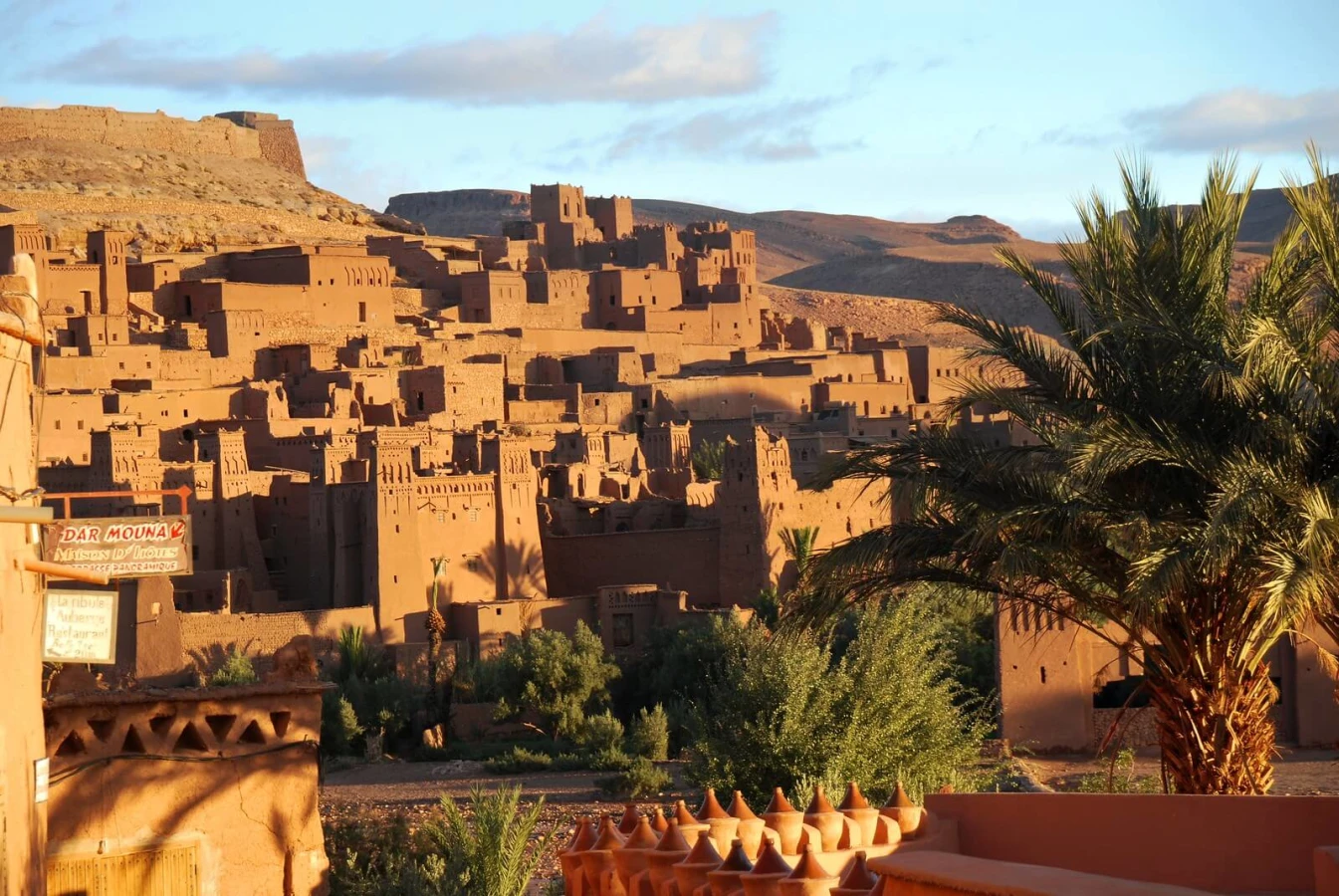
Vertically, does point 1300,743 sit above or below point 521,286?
below

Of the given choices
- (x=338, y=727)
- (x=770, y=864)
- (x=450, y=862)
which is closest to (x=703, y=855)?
(x=770, y=864)

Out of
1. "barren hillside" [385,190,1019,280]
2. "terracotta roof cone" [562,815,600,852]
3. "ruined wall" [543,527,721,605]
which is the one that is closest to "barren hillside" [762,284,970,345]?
"barren hillside" [385,190,1019,280]

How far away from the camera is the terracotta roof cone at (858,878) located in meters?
8.11

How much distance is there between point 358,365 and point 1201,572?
114 feet

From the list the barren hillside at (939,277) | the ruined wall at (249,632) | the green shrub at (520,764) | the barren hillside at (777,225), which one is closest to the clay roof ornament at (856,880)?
the green shrub at (520,764)

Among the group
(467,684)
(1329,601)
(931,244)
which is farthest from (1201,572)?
(931,244)

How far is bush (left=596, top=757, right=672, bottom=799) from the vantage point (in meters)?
23.1

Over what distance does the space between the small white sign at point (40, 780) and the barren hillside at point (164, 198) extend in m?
46.3

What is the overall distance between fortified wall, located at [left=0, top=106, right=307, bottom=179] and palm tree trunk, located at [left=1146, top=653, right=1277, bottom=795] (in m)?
60.3

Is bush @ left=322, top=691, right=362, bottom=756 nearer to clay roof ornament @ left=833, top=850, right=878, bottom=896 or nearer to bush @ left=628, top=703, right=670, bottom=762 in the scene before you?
bush @ left=628, top=703, right=670, bottom=762

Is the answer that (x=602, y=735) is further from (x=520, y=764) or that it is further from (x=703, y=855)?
(x=703, y=855)

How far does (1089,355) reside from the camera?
11.2m

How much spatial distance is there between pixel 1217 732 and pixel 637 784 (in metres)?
12.9

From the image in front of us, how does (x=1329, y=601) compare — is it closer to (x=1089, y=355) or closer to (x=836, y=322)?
(x=1089, y=355)
